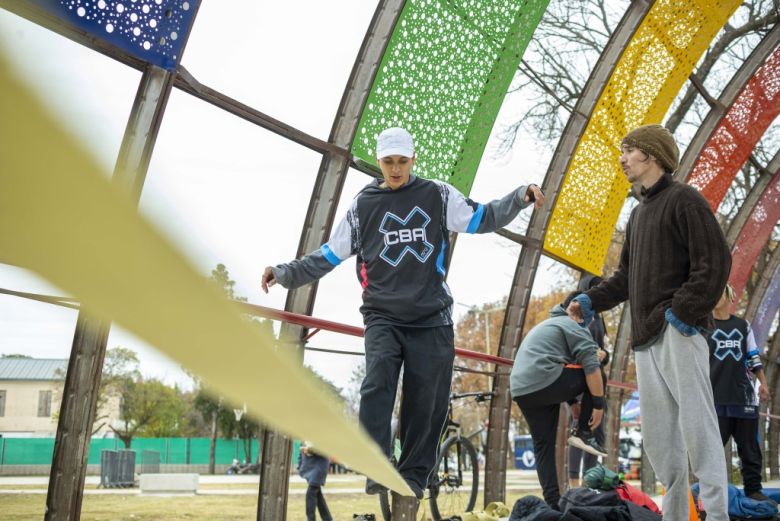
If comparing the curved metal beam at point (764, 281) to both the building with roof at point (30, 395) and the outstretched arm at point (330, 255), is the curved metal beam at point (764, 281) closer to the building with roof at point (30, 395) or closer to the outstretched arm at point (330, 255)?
the outstretched arm at point (330, 255)

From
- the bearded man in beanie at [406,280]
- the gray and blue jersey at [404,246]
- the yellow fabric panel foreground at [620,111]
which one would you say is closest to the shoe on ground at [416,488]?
the bearded man in beanie at [406,280]

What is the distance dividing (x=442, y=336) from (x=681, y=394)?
925mm

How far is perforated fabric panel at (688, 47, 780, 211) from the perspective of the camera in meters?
9.56

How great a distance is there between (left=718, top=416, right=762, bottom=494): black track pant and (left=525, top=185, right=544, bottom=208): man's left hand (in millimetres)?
3009

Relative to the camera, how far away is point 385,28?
5094 mm

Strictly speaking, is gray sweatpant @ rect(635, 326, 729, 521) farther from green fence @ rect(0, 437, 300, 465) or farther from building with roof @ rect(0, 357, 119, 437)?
building with roof @ rect(0, 357, 119, 437)

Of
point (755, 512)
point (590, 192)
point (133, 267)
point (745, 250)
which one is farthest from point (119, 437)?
point (745, 250)

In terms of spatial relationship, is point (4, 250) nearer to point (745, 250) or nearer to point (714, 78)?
point (714, 78)

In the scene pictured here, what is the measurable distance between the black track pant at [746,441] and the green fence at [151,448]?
10.1ft

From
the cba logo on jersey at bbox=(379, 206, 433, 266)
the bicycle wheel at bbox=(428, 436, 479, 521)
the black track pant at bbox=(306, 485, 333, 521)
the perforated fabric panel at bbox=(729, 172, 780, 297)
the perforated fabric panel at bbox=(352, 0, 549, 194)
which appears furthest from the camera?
the perforated fabric panel at bbox=(729, 172, 780, 297)

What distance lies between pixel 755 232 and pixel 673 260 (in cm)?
1000

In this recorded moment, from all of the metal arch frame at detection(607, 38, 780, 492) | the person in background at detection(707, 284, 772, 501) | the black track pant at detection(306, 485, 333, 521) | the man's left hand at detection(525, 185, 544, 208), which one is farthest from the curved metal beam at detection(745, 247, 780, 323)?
the man's left hand at detection(525, 185, 544, 208)

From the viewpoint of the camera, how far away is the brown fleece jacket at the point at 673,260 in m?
2.72

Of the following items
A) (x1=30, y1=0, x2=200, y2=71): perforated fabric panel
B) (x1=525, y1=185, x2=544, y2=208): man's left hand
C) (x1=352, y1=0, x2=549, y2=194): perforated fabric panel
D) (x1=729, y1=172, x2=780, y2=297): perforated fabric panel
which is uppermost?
(x1=729, y1=172, x2=780, y2=297): perforated fabric panel
